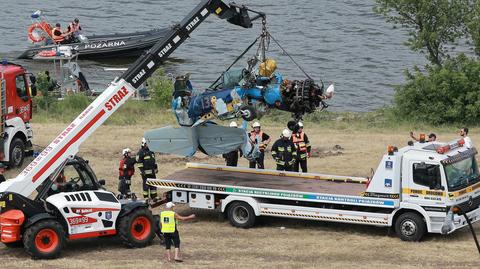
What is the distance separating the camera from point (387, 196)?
21.7 metres

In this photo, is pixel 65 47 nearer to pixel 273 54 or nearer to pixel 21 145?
pixel 273 54

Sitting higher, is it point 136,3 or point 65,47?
point 136,3

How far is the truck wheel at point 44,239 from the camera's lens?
64.7 ft

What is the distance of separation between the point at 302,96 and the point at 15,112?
9406 millimetres

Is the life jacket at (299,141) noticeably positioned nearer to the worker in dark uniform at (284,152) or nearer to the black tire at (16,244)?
the worker in dark uniform at (284,152)

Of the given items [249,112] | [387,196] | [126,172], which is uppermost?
[249,112]

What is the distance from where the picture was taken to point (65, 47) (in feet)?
150

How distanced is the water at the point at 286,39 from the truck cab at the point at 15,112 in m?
17.8

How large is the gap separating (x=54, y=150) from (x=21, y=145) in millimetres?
7989

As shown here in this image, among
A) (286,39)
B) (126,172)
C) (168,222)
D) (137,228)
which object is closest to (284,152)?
(126,172)

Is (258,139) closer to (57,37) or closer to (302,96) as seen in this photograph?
(302,96)

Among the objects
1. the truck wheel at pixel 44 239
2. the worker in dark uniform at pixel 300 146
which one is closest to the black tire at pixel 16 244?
the truck wheel at pixel 44 239

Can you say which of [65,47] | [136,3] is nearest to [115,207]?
[65,47]

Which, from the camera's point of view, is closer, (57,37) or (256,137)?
(256,137)
